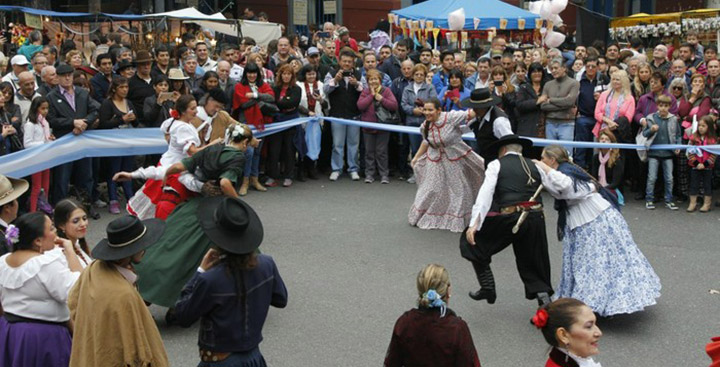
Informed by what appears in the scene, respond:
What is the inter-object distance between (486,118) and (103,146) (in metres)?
4.51

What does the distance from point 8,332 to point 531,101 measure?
27.2ft

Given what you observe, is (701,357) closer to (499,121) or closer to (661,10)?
(499,121)

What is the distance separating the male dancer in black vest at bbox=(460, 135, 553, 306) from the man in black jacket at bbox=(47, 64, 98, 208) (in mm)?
5083

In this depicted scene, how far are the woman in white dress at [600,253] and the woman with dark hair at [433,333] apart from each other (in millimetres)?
2420

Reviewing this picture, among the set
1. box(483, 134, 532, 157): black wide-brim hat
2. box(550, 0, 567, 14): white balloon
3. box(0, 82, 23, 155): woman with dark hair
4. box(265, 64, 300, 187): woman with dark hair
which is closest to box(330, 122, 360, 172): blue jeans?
box(265, 64, 300, 187): woman with dark hair

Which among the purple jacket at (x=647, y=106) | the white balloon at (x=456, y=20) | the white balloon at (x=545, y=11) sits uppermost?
the white balloon at (x=545, y=11)

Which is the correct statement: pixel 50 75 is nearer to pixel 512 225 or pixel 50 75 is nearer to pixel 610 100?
pixel 512 225

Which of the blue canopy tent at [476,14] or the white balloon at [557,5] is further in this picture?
the blue canopy tent at [476,14]

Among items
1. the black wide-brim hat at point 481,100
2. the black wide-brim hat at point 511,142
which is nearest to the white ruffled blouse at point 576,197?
the black wide-brim hat at point 511,142

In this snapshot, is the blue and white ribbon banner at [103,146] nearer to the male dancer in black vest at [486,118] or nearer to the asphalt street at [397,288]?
the asphalt street at [397,288]

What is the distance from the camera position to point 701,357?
6289 mm

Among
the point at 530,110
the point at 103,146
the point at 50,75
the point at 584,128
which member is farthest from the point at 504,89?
the point at 50,75

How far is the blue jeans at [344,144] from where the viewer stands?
12188mm

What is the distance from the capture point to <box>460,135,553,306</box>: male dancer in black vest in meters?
6.75
